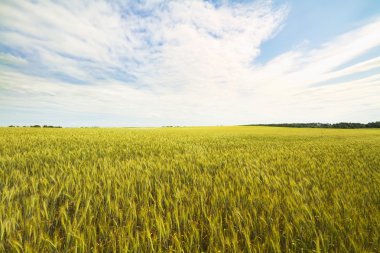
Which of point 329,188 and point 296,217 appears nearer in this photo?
point 296,217

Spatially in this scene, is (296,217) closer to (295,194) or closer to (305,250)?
(305,250)

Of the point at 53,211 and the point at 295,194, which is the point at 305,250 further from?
the point at 53,211

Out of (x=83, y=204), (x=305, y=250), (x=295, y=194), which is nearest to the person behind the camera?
(x=305, y=250)

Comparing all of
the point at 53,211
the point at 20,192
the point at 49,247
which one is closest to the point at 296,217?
the point at 49,247

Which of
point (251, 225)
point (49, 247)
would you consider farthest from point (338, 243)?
point (49, 247)

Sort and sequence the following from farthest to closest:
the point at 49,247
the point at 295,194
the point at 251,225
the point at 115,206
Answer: the point at 295,194 → the point at 115,206 → the point at 251,225 → the point at 49,247

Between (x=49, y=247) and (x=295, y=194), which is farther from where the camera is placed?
(x=295, y=194)

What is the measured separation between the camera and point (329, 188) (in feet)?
9.53

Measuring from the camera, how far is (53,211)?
84.8 inches

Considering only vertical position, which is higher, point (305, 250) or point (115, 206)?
point (115, 206)

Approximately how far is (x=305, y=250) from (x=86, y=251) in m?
1.50

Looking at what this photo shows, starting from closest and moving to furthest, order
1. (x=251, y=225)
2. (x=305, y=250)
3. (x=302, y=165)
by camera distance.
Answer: (x=305, y=250)
(x=251, y=225)
(x=302, y=165)

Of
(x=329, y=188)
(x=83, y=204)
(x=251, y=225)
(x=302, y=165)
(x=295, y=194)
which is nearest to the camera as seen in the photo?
Answer: (x=251, y=225)

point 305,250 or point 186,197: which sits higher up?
point 186,197
